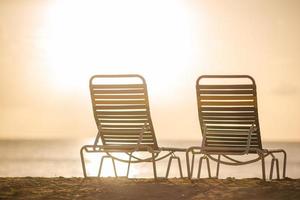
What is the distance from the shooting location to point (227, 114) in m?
6.10

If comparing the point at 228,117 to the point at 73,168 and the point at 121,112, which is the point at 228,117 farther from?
the point at 73,168

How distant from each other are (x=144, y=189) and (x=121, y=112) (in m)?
1.39

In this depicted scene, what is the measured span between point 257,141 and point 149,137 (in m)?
0.91

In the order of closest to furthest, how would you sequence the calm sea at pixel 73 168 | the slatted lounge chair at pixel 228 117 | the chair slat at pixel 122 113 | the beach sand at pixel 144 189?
1. the beach sand at pixel 144 189
2. the slatted lounge chair at pixel 228 117
3. the chair slat at pixel 122 113
4. the calm sea at pixel 73 168

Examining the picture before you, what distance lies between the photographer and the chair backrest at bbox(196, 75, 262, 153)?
597 cm

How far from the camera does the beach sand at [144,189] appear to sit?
4633 millimetres

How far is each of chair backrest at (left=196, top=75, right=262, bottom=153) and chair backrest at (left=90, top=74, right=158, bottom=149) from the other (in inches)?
19.2

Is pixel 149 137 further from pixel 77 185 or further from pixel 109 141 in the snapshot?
pixel 77 185

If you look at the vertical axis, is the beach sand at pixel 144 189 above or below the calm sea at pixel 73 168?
above

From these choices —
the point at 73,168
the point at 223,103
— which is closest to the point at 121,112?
the point at 223,103

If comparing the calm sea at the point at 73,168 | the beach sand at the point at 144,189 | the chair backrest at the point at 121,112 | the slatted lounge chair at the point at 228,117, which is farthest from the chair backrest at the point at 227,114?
the calm sea at the point at 73,168

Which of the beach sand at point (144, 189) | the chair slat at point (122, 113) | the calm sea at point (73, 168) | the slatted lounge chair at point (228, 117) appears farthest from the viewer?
the calm sea at point (73, 168)

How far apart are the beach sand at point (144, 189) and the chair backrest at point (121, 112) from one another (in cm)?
87

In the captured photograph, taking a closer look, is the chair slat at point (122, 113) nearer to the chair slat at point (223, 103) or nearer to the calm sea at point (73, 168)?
the chair slat at point (223, 103)
